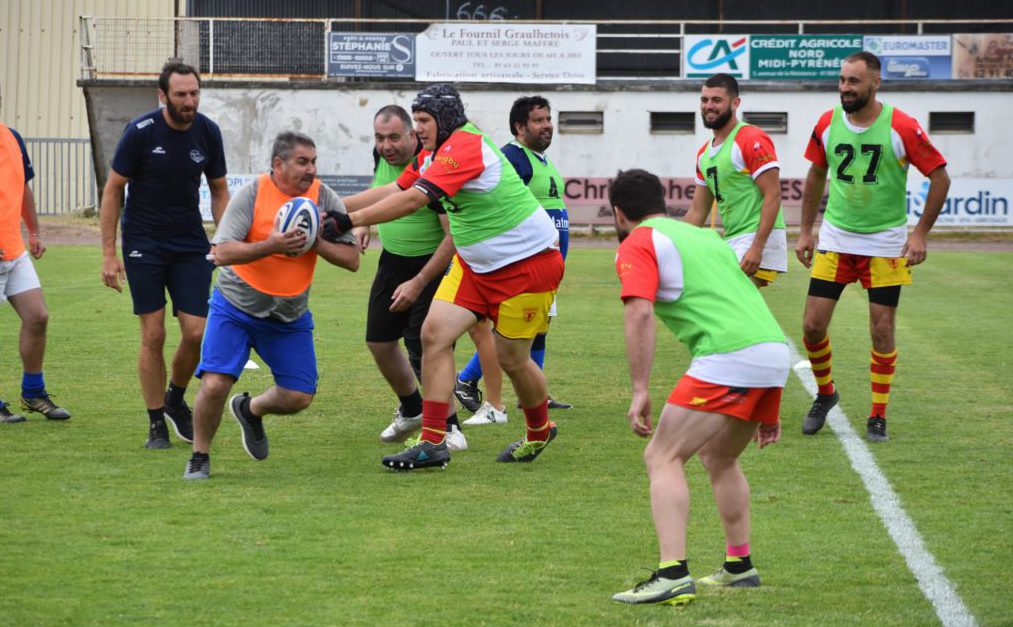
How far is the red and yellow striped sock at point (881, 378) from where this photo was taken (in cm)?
877

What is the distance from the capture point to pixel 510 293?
770cm

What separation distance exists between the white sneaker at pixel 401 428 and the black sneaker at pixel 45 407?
7.40ft

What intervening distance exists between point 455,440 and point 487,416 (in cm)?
100

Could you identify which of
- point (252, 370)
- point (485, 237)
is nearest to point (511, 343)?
point (485, 237)

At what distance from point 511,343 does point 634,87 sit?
2608 centimetres

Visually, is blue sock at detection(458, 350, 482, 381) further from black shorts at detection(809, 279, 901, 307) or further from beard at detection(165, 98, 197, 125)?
beard at detection(165, 98, 197, 125)

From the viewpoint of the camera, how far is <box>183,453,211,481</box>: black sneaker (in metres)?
7.36

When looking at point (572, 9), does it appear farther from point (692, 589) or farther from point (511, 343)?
point (692, 589)

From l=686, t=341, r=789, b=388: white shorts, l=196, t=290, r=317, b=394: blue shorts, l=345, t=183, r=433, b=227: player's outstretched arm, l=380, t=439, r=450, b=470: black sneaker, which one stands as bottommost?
l=380, t=439, r=450, b=470: black sneaker

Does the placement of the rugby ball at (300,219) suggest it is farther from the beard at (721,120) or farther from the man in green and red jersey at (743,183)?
the beard at (721,120)

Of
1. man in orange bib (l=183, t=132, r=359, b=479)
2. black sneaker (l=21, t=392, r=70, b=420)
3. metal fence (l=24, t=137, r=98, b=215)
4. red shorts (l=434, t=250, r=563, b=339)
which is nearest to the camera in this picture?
man in orange bib (l=183, t=132, r=359, b=479)

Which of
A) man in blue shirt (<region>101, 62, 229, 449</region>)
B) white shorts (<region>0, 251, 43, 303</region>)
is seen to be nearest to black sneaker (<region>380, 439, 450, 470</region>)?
man in blue shirt (<region>101, 62, 229, 449</region>)

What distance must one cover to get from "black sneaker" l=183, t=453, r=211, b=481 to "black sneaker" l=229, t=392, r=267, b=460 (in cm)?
32

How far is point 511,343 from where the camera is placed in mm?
7754
